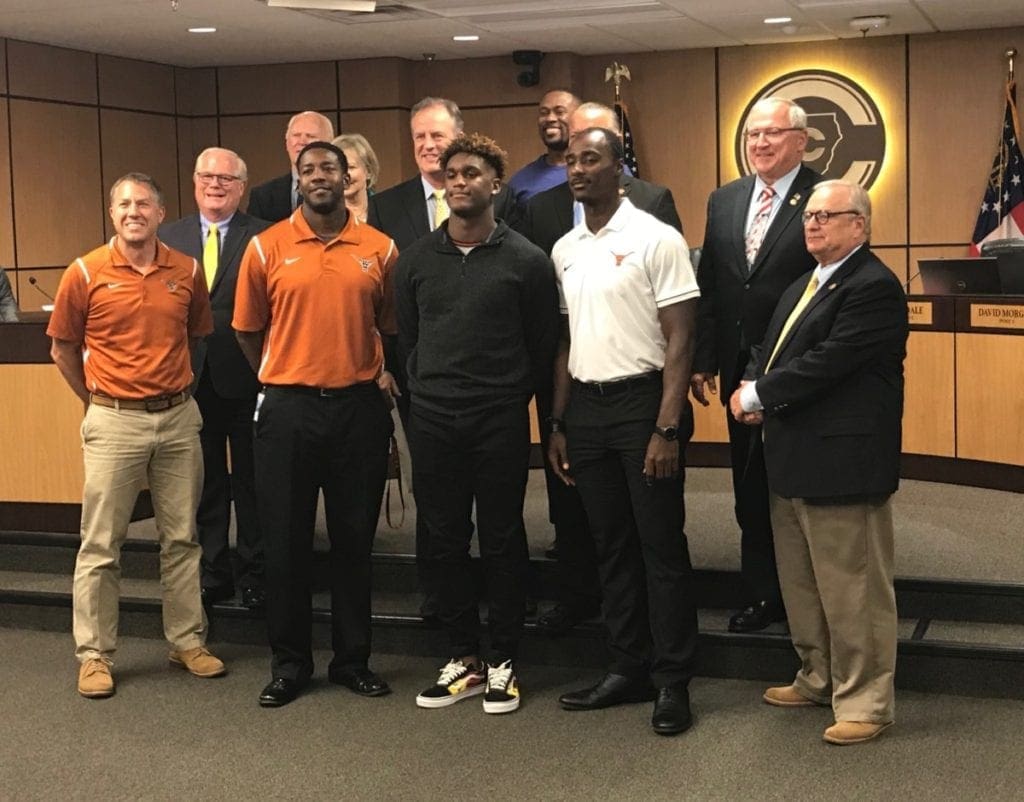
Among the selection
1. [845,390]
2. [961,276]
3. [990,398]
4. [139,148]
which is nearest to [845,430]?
[845,390]

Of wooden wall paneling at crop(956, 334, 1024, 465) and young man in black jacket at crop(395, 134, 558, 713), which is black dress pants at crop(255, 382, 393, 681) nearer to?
young man in black jacket at crop(395, 134, 558, 713)

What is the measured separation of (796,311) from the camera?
386 cm

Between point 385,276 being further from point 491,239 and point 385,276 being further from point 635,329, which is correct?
point 635,329

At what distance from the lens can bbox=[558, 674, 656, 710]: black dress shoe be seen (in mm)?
4117

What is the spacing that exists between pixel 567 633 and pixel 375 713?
714 millimetres

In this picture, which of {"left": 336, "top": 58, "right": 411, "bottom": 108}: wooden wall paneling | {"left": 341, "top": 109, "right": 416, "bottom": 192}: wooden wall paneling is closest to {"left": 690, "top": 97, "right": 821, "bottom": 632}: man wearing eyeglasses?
{"left": 341, "top": 109, "right": 416, "bottom": 192}: wooden wall paneling

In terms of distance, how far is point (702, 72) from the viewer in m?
10.7

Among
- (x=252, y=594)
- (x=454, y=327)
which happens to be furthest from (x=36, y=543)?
(x=454, y=327)

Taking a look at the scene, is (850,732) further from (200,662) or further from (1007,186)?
(1007,186)

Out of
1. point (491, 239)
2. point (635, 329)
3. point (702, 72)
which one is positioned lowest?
point (635, 329)

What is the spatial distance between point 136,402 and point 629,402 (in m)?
1.56

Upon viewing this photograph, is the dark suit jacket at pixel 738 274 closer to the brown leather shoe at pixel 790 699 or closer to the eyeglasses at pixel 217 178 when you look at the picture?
the brown leather shoe at pixel 790 699

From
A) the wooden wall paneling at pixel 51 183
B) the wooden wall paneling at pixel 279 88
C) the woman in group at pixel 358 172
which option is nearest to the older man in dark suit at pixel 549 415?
the woman in group at pixel 358 172

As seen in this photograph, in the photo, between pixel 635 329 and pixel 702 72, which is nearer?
pixel 635 329
